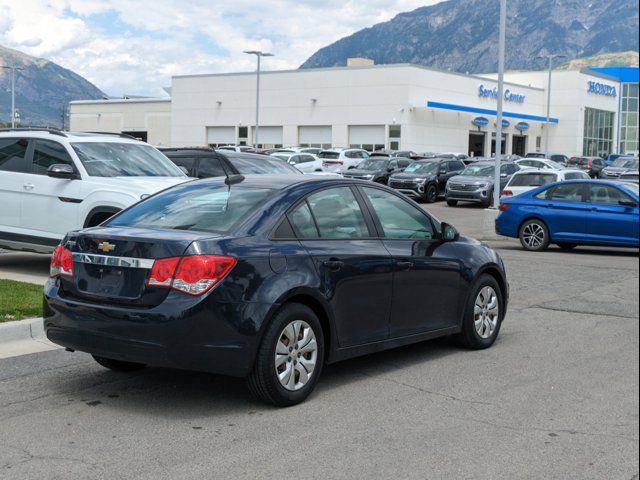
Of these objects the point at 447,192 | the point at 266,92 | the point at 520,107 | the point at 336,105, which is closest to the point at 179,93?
the point at 266,92

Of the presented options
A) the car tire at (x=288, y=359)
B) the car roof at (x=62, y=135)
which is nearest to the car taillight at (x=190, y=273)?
the car tire at (x=288, y=359)

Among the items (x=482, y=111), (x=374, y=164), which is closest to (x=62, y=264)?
(x=374, y=164)

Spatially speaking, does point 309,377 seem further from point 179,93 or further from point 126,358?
point 179,93

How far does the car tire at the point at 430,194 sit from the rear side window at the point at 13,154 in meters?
23.5

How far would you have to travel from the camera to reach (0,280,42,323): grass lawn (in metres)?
7.95

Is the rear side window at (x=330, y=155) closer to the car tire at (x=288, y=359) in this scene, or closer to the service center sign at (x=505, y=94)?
the service center sign at (x=505, y=94)

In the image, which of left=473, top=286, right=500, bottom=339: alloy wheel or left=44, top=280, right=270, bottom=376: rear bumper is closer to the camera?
left=44, top=280, right=270, bottom=376: rear bumper

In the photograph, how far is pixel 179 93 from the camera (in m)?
75.3

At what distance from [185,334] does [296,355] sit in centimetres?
87

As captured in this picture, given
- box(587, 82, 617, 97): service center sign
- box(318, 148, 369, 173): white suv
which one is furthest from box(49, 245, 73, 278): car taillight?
box(587, 82, 617, 97): service center sign

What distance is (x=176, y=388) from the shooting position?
20.4 ft

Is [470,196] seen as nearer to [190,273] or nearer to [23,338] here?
[23,338]

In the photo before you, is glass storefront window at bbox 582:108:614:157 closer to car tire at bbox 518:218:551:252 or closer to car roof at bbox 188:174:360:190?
car tire at bbox 518:218:551:252

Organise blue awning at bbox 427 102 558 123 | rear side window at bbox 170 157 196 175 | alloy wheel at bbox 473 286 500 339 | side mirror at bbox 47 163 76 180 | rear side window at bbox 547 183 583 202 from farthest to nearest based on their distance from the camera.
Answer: blue awning at bbox 427 102 558 123 → rear side window at bbox 547 183 583 202 → rear side window at bbox 170 157 196 175 → side mirror at bbox 47 163 76 180 → alloy wheel at bbox 473 286 500 339
